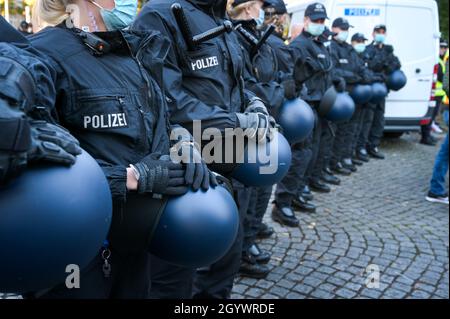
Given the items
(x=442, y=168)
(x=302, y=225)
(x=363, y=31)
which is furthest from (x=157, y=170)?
(x=363, y=31)

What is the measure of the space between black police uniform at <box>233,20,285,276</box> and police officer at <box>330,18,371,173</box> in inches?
139

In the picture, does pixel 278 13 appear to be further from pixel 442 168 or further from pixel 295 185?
pixel 442 168

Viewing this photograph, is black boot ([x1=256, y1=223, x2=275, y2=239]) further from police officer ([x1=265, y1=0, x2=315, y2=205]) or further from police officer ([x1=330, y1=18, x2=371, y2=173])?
police officer ([x1=330, y1=18, x2=371, y2=173])

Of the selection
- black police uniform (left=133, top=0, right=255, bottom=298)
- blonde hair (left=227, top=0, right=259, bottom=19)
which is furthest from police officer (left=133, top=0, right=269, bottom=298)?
blonde hair (left=227, top=0, right=259, bottom=19)

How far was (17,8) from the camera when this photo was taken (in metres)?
12.9

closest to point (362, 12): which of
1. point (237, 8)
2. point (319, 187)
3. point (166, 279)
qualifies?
point (319, 187)

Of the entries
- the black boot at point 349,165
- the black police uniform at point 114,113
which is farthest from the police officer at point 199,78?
the black boot at point 349,165

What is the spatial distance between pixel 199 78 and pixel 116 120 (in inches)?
38.0

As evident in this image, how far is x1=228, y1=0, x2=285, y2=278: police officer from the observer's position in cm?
346

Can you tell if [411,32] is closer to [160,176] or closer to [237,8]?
[237,8]

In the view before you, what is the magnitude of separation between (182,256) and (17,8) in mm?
13101

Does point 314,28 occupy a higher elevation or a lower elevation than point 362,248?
higher

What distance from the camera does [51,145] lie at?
1.30m

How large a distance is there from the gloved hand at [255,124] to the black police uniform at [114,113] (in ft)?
2.24
